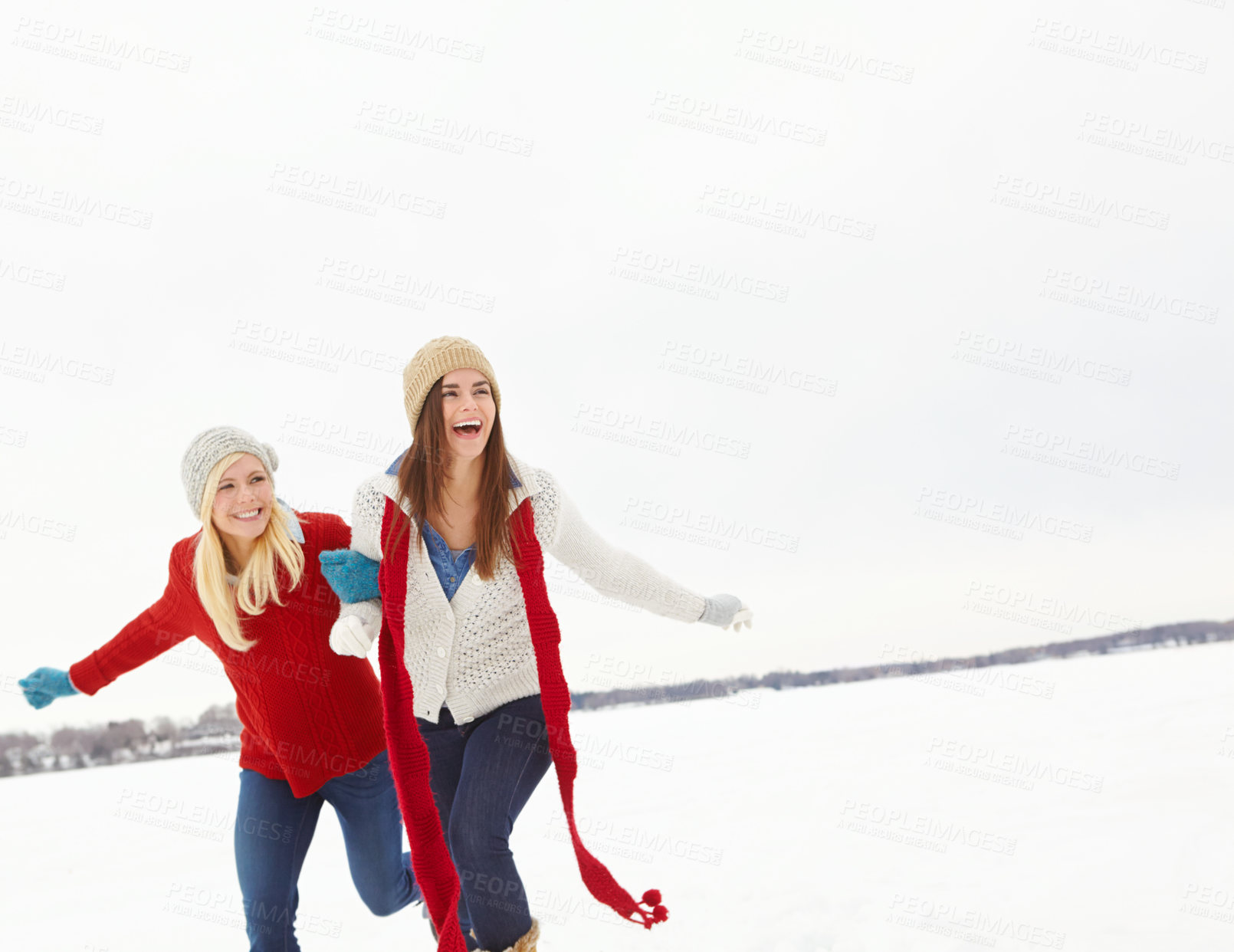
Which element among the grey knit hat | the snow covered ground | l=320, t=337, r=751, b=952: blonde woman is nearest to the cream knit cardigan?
l=320, t=337, r=751, b=952: blonde woman

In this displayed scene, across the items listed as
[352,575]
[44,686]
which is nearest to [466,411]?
[352,575]

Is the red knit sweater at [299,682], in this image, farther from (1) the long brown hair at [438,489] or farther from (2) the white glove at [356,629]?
(1) the long brown hair at [438,489]

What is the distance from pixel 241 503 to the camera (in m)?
2.67

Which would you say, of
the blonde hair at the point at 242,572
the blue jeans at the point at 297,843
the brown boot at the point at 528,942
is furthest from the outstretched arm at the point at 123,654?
the brown boot at the point at 528,942

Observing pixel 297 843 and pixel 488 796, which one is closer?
pixel 488 796

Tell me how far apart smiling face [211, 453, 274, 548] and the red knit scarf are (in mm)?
440

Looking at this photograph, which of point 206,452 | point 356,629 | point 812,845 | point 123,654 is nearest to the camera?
point 356,629

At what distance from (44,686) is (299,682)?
3.88 ft

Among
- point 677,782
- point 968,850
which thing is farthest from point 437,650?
point 677,782

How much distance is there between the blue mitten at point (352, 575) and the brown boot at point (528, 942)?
3.57ft

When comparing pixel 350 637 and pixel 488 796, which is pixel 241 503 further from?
pixel 488 796

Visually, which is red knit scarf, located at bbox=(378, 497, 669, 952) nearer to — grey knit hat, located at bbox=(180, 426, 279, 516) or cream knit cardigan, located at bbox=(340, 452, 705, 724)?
cream knit cardigan, located at bbox=(340, 452, 705, 724)

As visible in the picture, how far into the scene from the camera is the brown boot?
2.33m

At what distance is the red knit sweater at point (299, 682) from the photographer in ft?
8.91
